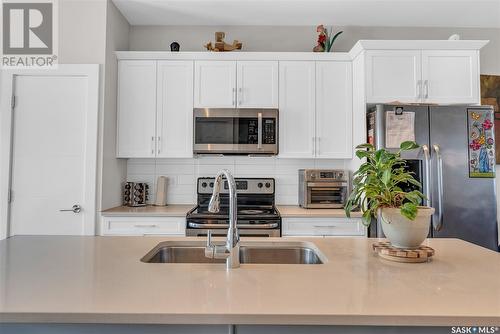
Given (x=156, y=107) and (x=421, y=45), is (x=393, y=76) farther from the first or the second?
(x=156, y=107)

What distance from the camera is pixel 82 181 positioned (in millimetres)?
2666

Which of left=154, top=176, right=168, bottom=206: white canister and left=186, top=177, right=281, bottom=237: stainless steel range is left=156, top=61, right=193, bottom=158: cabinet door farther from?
left=186, top=177, right=281, bottom=237: stainless steel range

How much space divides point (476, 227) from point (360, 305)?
2.26m

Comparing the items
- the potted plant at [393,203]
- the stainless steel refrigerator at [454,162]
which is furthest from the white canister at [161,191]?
the potted plant at [393,203]

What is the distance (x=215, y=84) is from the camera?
2969 millimetres

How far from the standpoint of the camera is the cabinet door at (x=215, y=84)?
2.96 m

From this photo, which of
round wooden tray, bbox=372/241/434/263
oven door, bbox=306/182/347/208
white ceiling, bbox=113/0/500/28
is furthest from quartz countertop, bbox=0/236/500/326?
white ceiling, bbox=113/0/500/28

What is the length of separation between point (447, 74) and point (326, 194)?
149 cm

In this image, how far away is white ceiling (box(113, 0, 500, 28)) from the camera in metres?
2.88

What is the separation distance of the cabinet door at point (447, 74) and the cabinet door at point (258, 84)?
4.33ft

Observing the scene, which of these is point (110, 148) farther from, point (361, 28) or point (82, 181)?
point (361, 28)

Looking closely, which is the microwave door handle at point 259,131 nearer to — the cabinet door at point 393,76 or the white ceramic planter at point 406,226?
the cabinet door at point 393,76

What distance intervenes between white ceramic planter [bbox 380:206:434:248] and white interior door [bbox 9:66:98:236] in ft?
7.64

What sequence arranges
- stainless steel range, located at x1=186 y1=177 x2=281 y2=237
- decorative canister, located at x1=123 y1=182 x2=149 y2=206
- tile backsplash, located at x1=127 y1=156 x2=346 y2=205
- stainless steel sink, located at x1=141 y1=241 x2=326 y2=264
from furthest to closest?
tile backsplash, located at x1=127 y1=156 x2=346 y2=205 → decorative canister, located at x1=123 y1=182 x2=149 y2=206 → stainless steel range, located at x1=186 y1=177 x2=281 y2=237 → stainless steel sink, located at x1=141 y1=241 x2=326 y2=264
